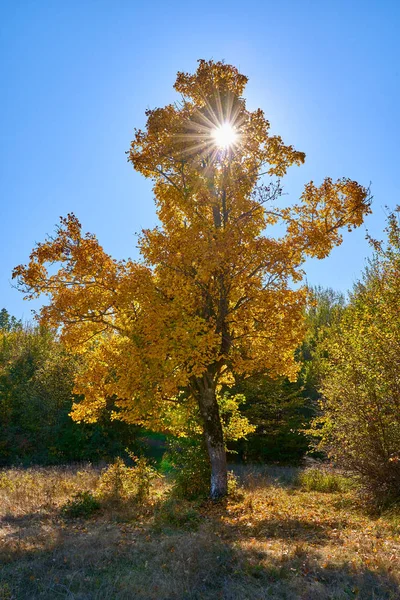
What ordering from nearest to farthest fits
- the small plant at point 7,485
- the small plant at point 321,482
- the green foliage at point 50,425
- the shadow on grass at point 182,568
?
1. the shadow on grass at point 182,568
2. the small plant at point 7,485
3. the small plant at point 321,482
4. the green foliage at point 50,425

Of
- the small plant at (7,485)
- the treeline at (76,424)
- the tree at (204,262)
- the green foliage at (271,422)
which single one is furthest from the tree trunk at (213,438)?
the green foliage at (271,422)

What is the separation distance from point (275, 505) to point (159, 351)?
19.4 feet

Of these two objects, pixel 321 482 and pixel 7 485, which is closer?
pixel 7 485

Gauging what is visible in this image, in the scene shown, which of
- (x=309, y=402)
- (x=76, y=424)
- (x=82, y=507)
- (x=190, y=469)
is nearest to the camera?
(x=82, y=507)

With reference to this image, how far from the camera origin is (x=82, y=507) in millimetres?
13141

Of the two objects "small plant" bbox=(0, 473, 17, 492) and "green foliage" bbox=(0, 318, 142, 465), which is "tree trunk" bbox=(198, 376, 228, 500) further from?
"green foliage" bbox=(0, 318, 142, 465)

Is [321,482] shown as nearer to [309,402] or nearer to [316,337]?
[309,402]

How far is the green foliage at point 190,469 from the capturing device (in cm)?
1545

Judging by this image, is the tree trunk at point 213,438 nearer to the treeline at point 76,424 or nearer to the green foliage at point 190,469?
the green foliage at point 190,469

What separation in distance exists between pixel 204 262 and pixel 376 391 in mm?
6207

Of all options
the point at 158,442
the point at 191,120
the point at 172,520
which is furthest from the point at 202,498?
the point at 158,442

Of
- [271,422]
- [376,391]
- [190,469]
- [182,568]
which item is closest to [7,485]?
[190,469]

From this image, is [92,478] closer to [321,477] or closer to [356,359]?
[321,477]

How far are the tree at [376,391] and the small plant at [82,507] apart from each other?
7493mm
